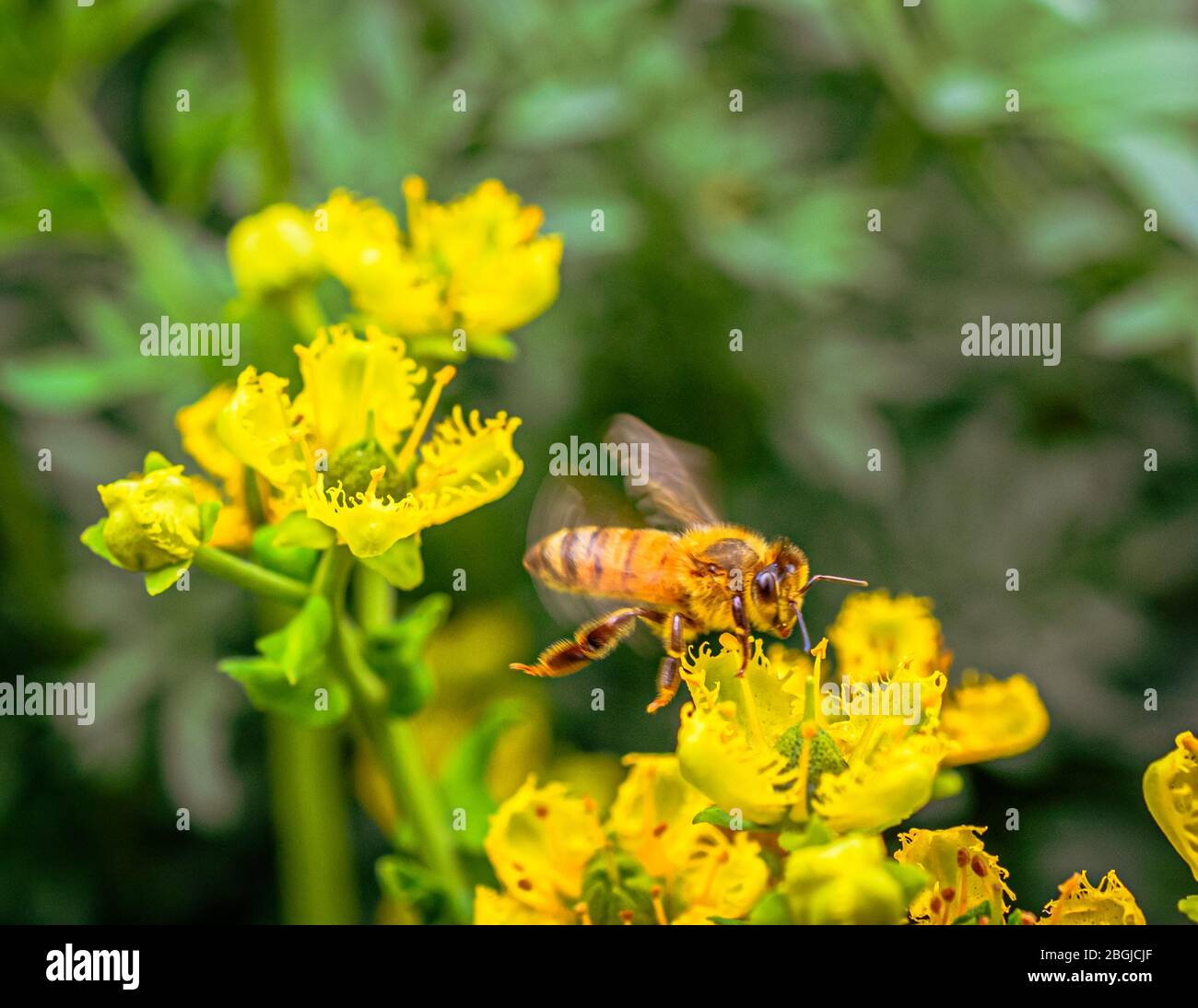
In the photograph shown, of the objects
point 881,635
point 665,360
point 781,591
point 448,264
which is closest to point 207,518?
point 448,264

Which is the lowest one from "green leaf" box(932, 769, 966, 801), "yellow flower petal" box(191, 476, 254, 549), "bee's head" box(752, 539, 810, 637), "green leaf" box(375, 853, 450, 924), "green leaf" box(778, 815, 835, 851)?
"green leaf" box(375, 853, 450, 924)

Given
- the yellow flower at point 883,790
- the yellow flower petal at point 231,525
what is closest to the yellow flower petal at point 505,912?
the yellow flower at point 883,790

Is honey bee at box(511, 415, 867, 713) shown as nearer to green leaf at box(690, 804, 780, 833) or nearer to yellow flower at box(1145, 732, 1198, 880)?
green leaf at box(690, 804, 780, 833)

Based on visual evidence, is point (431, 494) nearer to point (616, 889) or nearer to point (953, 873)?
point (616, 889)

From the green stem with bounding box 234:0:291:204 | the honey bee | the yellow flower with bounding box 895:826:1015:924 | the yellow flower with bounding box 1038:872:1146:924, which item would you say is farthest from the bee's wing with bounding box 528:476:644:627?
the green stem with bounding box 234:0:291:204

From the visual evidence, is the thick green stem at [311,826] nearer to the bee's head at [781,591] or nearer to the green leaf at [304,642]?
the green leaf at [304,642]
